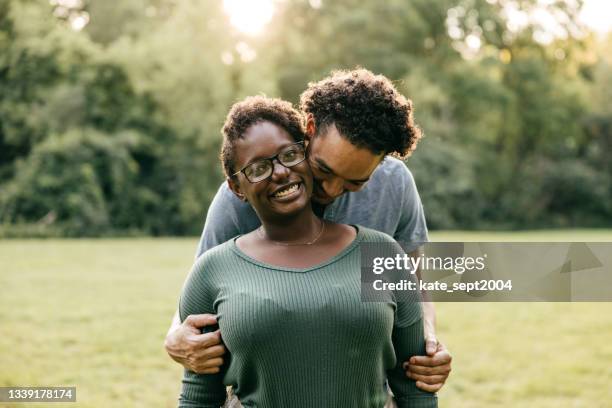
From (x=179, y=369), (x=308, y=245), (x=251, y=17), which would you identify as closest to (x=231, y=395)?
(x=308, y=245)

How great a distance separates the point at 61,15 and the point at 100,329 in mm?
25304

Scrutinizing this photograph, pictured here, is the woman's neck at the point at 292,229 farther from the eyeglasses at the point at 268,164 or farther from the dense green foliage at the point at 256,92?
the dense green foliage at the point at 256,92

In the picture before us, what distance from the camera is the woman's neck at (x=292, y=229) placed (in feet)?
6.86

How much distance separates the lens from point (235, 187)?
220 centimetres

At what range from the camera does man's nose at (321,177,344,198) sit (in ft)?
7.24

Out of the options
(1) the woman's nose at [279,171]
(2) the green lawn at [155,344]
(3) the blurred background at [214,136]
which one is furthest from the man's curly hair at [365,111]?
(3) the blurred background at [214,136]

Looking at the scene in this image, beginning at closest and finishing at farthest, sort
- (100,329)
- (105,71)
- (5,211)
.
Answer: (100,329)
(5,211)
(105,71)

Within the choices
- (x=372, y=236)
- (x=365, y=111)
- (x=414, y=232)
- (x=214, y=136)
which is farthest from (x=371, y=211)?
(x=214, y=136)

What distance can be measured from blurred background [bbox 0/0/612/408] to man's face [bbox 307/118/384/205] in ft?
15.8

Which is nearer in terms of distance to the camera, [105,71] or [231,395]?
[231,395]

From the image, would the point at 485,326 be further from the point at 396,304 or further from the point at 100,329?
the point at 396,304

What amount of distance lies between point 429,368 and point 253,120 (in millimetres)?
1011

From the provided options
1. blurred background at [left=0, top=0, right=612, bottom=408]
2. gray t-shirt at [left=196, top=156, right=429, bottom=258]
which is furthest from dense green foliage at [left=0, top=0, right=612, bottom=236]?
gray t-shirt at [left=196, top=156, right=429, bottom=258]

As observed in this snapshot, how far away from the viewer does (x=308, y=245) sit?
208 cm
